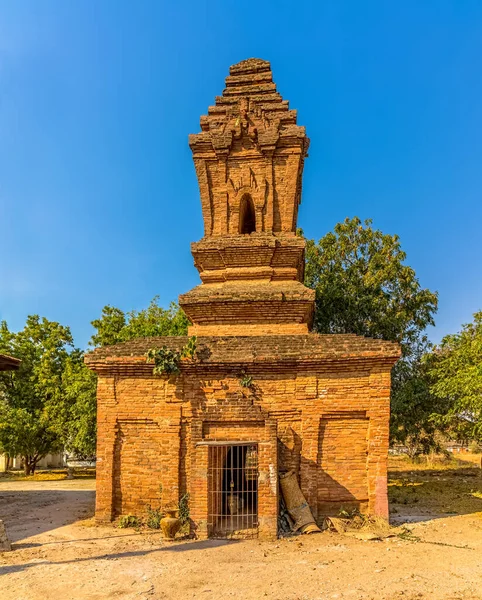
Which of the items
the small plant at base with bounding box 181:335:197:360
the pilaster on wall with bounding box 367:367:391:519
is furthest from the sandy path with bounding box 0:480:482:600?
the small plant at base with bounding box 181:335:197:360

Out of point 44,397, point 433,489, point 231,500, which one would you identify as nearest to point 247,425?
point 231,500

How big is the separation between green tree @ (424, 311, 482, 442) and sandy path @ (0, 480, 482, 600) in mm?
4973

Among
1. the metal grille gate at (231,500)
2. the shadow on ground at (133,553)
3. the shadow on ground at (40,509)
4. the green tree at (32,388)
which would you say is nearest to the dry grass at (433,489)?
the metal grille gate at (231,500)

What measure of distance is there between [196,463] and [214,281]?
20.1 ft

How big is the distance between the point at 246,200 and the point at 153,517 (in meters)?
9.31

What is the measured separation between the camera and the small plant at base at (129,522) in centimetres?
1198

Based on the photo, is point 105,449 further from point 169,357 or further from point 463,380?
point 463,380

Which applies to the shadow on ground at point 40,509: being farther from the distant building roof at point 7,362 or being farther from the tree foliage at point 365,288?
the tree foliage at point 365,288

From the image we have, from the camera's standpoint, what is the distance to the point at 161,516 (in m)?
12.0

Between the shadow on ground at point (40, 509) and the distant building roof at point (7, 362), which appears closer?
the shadow on ground at point (40, 509)

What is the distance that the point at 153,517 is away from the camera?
470 inches

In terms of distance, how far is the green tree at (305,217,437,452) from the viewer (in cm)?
2402

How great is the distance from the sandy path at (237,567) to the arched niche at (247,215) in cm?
919

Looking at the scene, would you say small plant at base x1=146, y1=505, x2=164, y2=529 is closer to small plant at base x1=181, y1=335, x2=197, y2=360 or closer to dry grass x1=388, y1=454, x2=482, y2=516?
small plant at base x1=181, y1=335, x2=197, y2=360
